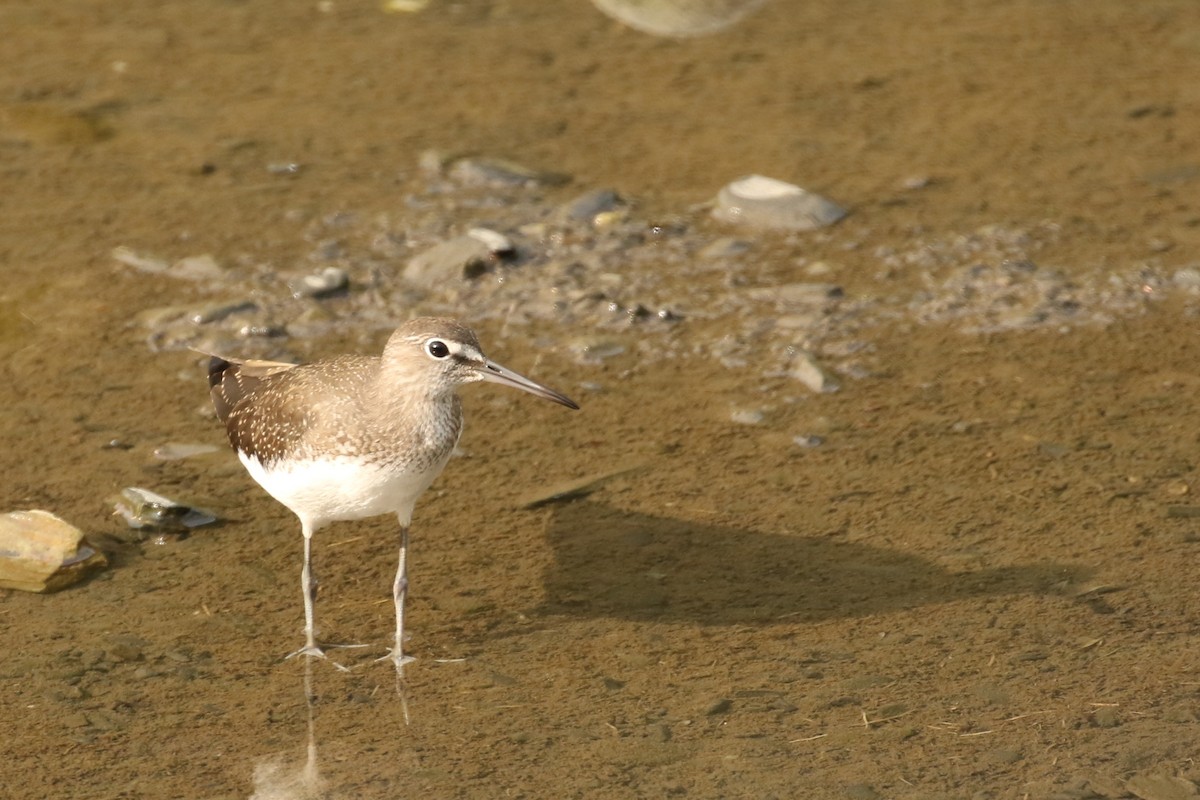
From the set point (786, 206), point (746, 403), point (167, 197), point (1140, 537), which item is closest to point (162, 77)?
point (167, 197)

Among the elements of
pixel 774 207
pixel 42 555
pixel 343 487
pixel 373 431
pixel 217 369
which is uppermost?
pixel 373 431

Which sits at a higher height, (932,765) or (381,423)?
(381,423)

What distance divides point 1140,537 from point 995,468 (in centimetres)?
83

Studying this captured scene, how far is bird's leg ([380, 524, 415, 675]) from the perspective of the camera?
20.7ft

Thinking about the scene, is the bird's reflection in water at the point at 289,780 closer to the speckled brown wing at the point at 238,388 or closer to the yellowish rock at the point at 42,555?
the speckled brown wing at the point at 238,388

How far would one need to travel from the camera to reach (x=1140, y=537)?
6922mm

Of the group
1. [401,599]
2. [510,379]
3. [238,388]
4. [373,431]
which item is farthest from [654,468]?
[238,388]

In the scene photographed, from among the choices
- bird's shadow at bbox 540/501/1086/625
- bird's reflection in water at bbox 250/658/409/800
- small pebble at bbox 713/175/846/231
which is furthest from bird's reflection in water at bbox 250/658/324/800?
small pebble at bbox 713/175/846/231

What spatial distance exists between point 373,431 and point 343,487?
25 centimetres

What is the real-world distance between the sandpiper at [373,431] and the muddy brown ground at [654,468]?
577mm

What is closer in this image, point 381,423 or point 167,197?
point 381,423

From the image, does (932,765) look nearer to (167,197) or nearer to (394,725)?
(394,725)

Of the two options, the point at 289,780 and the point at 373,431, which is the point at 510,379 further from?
the point at 289,780

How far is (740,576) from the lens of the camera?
686cm
